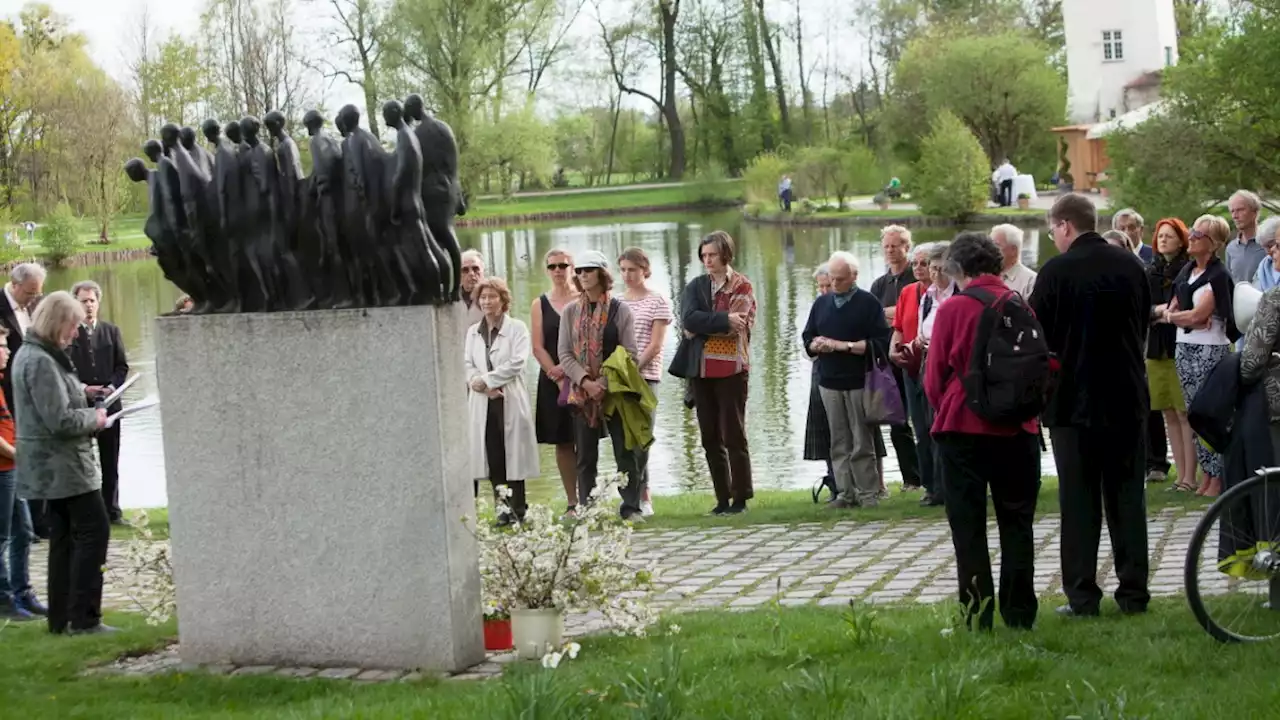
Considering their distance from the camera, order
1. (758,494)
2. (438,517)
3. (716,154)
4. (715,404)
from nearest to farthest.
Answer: (438,517)
(715,404)
(758,494)
(716,154)

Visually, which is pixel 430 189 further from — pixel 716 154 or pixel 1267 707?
pixel 716 154

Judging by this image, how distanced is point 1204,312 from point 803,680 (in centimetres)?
618

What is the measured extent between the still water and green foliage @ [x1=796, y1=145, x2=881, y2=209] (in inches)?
133

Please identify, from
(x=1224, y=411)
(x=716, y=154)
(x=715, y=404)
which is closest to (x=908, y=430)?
(x=715, y=404)

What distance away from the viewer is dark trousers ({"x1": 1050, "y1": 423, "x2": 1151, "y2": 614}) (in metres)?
7.47

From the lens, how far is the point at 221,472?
735 cm

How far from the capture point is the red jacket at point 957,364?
23.0 ft

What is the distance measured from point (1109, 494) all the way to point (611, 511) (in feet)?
7.43

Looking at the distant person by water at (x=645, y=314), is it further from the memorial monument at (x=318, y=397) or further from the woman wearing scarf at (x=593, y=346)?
the memorial monument at (x=318, y=397)

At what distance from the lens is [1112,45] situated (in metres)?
74.5

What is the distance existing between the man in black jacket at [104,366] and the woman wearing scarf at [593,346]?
140 inches

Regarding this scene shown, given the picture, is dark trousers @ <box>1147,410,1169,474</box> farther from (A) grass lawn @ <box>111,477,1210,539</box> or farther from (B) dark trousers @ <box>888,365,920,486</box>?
(B) dark trousers @ <box>888,365,920,486</box>

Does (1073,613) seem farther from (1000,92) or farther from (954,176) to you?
(1000,92)

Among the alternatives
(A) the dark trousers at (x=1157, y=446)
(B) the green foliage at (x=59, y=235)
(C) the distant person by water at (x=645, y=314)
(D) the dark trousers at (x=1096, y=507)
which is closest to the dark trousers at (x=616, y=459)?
(C) the distant person by water at (x=645, y=314)
